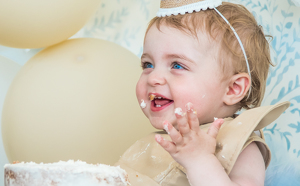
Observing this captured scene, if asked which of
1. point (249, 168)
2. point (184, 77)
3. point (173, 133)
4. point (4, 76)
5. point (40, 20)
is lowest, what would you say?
point (249, 168)

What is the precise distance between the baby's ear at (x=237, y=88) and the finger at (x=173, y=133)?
29cm

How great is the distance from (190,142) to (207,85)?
24 centimetres

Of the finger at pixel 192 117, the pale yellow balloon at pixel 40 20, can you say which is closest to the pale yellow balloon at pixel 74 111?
the pale yellow balloon at pixel 40 20

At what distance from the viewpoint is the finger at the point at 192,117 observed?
0.76 meters

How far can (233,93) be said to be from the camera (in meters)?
1.02

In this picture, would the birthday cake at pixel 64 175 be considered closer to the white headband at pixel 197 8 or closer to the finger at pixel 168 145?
the finger at pixel 168 145

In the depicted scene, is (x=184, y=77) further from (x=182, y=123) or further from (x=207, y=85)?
(x=182, y=123)

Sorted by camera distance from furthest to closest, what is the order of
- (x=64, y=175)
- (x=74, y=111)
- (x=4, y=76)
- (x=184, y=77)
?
(x=4, y=76) < (x=74, y=111) < (x=184, y=77) < (x=64, y=175)

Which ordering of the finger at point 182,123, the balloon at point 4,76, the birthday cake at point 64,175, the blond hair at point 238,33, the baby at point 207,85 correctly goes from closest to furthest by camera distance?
the birthday cake at point 64,175, the finger at point 182,123, the baby at point 207,85, the blond hair at point 238,33, the balloon at point 4,76

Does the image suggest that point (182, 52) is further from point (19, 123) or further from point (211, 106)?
point (19, 123)

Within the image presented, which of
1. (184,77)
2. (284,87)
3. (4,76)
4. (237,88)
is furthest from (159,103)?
(4,76)

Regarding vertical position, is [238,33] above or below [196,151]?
above

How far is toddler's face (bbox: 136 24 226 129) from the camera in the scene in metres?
0.96

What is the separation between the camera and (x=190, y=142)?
2.57 feet
